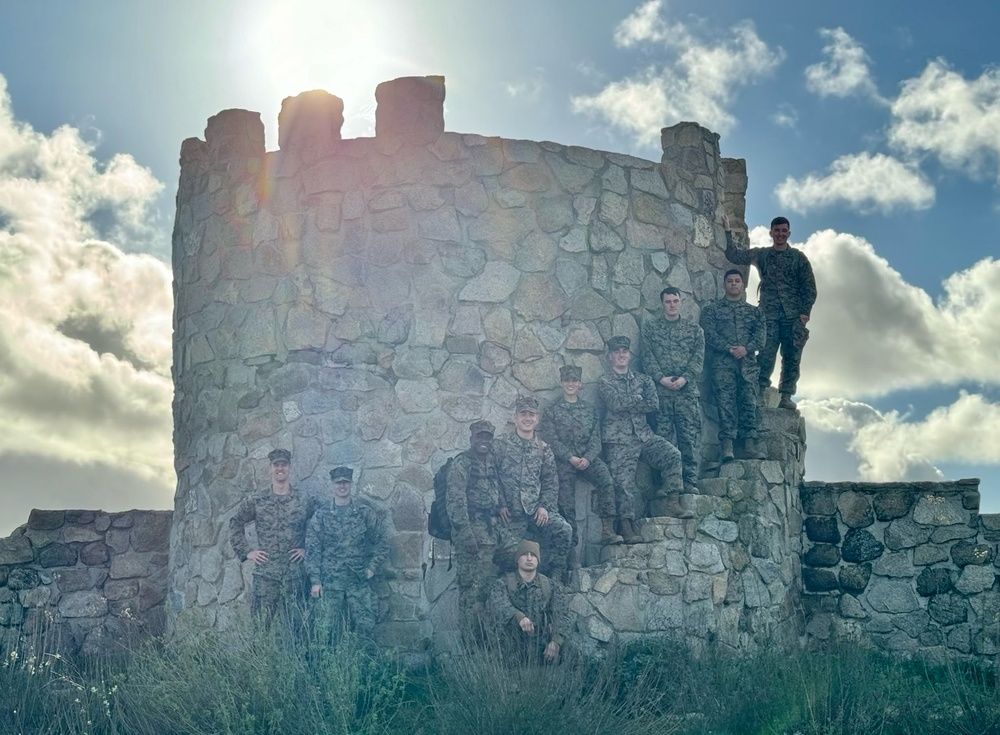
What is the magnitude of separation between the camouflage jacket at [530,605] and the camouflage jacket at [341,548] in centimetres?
119

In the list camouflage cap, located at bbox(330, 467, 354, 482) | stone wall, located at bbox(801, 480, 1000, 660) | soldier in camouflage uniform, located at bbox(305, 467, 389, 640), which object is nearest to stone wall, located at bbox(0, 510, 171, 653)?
soldier in camouflage uniform, located at bbox(305, 467, 389, 640)

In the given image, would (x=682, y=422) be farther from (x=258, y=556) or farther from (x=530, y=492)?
(x=258, y=556)

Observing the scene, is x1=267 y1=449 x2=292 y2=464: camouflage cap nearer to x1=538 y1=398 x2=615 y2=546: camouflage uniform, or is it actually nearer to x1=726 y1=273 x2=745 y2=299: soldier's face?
x1=538 y1=398 x2=615 y2=546: camouflage uniform

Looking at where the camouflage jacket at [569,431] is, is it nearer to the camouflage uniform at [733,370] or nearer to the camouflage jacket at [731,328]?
the camouflage uniform at [733,370]

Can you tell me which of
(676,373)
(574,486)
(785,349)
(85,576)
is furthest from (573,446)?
(85,576)

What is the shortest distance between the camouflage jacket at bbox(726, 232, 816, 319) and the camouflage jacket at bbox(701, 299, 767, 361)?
0.70m

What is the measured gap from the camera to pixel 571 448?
36.2 ft

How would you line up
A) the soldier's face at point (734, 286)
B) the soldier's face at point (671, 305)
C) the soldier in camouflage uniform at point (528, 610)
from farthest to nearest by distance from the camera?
1. the soldier's face at point (734, 286)
2. the soldier's face at point (671, 305)
3. the soldier in camouflage uniform at point (528, 610)

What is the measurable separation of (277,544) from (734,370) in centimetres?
474

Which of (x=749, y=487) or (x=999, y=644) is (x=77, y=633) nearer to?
(x=749, y=487)

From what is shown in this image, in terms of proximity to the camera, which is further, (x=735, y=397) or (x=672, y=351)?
(x=735, y=397)

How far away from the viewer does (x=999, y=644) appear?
12.0 meters

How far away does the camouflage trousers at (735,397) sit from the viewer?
12117mm

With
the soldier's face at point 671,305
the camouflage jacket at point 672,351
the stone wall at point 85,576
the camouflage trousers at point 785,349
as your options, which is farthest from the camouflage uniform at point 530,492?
the stone wall at point 85,576
